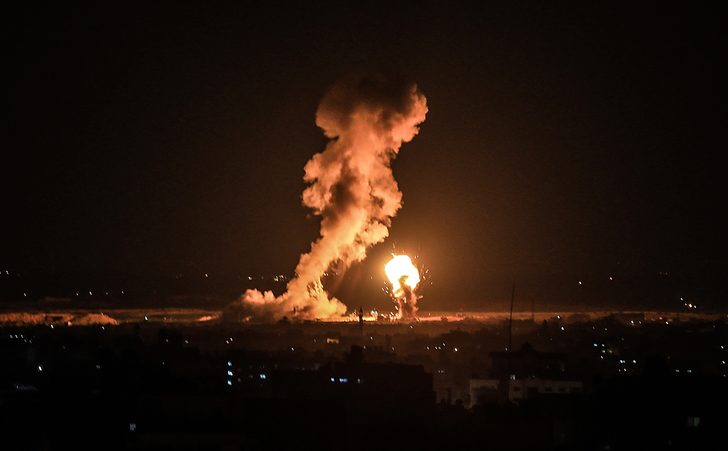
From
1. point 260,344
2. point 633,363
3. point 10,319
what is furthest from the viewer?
point 10,319

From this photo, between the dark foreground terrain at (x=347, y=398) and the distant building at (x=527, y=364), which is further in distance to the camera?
the distant building at (x=527, y=364)

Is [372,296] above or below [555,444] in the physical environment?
above

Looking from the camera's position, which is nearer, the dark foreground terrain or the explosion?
the dark foreground terrain

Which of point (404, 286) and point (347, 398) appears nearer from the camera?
point (347, 398)

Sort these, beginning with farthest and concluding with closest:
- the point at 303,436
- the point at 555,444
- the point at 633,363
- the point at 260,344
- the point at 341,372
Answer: the point at 260,344 < the point at 633,363 < the point at 341,372 < the point at 555,444 < the point at 303,436

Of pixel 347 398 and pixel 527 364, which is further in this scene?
pixel 527 364

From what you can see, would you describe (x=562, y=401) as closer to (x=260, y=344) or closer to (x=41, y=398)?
(x=41, y=398)

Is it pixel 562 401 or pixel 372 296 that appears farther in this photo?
pixel 372 296

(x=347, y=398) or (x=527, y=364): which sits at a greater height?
(x=527, y=364)

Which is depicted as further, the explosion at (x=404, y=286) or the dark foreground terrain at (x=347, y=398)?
the explosion at (x=404, y=286)

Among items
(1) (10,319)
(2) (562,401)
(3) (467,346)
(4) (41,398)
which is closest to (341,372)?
(2) (562,401)

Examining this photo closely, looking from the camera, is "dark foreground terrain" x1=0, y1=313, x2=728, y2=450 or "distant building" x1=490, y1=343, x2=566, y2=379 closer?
"dark foreground terrain" x1=0, y1=313, x2=728, y2=450
